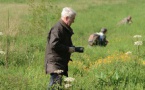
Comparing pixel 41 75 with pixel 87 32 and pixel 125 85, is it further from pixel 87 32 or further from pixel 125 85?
pixel 87 32

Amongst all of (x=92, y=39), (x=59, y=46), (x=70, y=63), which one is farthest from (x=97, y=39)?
(x=59, y=46)

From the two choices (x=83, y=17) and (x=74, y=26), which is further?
(x=83, y=17)

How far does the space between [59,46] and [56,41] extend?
101 millimetres

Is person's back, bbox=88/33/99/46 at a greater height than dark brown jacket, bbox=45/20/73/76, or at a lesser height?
lesser

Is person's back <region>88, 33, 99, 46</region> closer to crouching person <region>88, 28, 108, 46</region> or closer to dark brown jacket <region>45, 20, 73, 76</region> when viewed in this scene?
crouching person <region>88, 28, 108, 46</region>

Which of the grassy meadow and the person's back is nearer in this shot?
the grassy meadow

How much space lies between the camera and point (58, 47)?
591 centimetres

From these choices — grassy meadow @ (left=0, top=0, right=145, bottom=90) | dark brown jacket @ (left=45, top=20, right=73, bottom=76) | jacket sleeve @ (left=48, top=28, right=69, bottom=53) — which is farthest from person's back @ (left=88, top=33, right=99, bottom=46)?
jacket sleeve @ (left=48, top=28, right=69, bottom=53)

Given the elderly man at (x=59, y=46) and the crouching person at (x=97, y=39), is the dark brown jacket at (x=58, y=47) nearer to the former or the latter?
the elderly man at (x=59, y=46)

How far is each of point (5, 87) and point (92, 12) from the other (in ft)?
77.8

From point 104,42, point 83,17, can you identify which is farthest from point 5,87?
point 83,17

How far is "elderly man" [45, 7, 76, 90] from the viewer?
5883 millimetres

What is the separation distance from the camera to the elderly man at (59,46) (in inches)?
232

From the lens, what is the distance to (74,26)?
22203 mm
